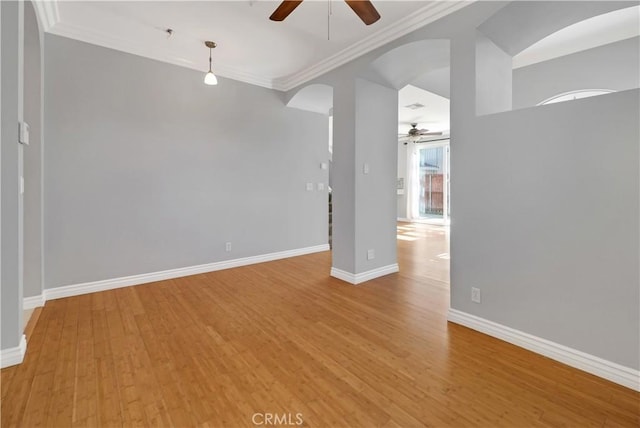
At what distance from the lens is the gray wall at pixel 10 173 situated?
1.84 metres

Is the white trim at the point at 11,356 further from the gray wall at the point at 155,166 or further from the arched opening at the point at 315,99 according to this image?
the arched opening at the point at 315,99

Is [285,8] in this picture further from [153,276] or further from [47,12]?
[153,276]

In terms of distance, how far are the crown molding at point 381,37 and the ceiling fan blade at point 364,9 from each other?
33.9 inches

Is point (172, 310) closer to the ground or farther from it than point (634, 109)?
closer to the ground

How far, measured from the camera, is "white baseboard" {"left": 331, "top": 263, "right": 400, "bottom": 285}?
3.55 m

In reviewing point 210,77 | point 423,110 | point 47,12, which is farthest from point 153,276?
point 423,110

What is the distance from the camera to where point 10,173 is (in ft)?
6.15

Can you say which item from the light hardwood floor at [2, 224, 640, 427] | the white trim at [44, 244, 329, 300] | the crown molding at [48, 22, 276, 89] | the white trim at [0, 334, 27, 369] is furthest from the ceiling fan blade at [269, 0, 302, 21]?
the white trim at [44, 244, 329, 300]

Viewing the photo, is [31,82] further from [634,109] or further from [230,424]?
[634,109]

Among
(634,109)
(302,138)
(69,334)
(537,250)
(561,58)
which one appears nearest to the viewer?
(634,109)

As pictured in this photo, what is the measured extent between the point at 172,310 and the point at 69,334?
2.46 ft

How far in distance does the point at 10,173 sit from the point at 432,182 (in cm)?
972

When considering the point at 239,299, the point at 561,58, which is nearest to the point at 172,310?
the point at 239,299

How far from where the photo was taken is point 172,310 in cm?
278
